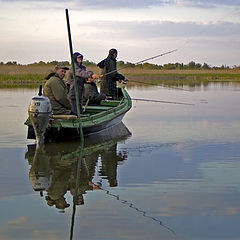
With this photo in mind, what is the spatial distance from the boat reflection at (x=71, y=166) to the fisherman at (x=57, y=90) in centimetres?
76

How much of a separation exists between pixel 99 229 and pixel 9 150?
5289 mm

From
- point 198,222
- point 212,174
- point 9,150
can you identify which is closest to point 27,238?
point 198,222

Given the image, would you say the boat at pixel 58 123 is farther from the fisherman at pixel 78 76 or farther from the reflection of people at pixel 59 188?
the reflection of people at pixel 59 188

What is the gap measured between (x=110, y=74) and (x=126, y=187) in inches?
286

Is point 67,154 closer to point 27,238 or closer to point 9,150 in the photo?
point 9,150

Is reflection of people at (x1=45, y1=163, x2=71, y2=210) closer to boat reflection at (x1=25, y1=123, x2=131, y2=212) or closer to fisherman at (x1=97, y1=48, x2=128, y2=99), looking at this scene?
boat reflection at (x1=25, y1=123, x2=131, y2=212)

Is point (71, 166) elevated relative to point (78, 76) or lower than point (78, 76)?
lower

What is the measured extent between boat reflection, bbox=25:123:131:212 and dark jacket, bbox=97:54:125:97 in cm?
237

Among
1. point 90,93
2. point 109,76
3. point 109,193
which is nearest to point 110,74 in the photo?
point 109,76

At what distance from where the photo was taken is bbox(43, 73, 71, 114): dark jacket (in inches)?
424

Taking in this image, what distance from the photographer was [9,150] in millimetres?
10477

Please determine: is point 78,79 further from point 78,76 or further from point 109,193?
point 109,193

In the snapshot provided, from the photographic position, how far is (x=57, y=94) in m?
10.8

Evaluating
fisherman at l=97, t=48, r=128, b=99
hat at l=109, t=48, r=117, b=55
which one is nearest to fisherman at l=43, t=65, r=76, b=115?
fisherman at l=97, t=48, r=128, b=99
